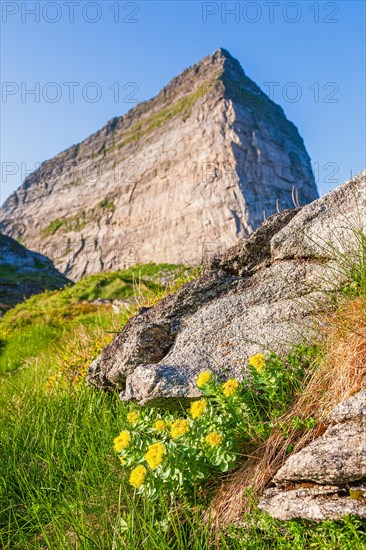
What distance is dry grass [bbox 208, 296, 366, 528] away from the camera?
239 cm

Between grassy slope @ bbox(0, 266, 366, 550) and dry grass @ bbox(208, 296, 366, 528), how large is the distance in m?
0.14

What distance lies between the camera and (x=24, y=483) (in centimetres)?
315

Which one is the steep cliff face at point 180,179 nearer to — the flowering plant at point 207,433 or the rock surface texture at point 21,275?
the rock surface texture at point 21,275

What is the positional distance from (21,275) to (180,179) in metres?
21.7

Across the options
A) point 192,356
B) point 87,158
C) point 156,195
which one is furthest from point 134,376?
point 87,158

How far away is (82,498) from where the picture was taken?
2.74 m

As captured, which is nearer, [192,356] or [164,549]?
[164,549]

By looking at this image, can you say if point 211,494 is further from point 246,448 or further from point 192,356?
point 192,356

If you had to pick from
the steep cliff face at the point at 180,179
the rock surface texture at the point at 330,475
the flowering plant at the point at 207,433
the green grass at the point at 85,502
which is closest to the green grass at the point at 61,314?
the green grass at the point at 85,502

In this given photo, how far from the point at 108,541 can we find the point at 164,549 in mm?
317

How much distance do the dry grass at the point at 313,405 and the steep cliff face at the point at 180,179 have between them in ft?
101

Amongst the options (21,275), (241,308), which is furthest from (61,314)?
(21,275)

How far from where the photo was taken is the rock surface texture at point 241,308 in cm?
318

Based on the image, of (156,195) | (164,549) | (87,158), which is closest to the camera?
(164,549)
